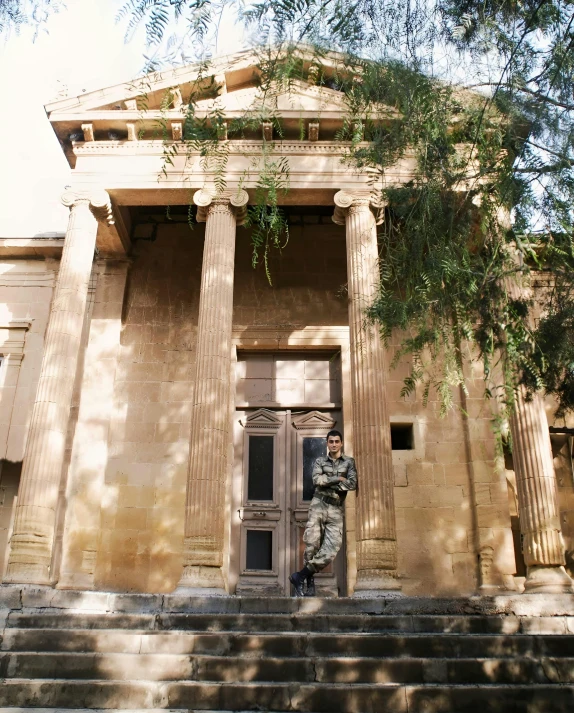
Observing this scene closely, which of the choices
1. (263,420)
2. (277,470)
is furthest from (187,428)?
(277,470)

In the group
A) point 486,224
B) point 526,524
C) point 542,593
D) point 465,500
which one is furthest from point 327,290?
point 486,224

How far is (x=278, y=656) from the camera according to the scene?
665 centimetres

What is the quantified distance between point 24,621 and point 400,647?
4.15 metres

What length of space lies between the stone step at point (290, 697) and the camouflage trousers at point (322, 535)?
298 centimetres

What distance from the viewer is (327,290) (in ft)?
45.5

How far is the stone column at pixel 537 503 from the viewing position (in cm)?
941

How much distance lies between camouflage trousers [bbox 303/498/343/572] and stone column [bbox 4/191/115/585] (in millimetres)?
3447

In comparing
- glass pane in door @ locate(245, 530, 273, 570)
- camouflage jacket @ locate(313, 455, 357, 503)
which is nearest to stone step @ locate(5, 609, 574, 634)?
camouflage jacket @ locate(313, 455, 357, 503)

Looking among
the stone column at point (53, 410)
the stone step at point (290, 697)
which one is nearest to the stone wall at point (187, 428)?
the stone column at point (53, 410)

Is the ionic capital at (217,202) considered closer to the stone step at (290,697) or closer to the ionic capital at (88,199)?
the ionic capital at (88,199)

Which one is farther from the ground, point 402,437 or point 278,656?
point 402,437

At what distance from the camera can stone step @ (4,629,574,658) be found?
6670 mm

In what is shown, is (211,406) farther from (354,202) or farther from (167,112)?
(167,112)

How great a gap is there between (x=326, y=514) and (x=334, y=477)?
1.55 feet
